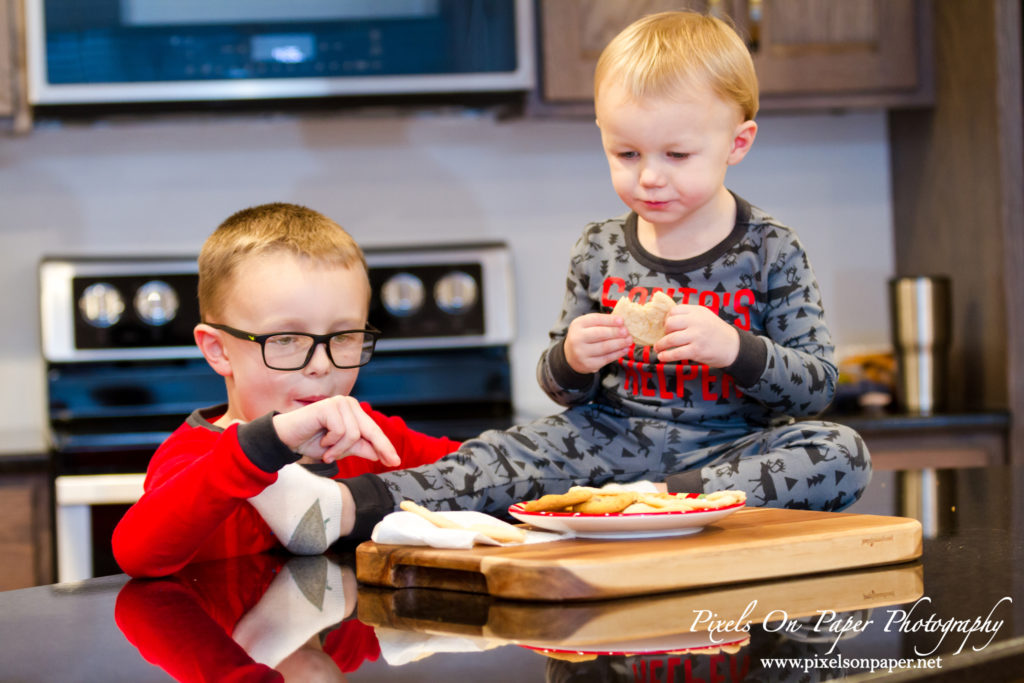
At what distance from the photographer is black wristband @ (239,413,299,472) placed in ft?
2.74

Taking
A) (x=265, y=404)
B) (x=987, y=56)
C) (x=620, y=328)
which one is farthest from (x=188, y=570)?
(x=987, y=56)

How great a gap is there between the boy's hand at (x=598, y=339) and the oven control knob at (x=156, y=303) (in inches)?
57.4

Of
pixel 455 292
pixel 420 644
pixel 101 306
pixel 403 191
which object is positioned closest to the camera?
pixel 420 644

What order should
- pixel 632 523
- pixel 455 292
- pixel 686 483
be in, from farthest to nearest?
pixel 455 292 → pixel 686 483 → pixel 632 523

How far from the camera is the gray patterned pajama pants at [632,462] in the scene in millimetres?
991

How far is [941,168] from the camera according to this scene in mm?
2582

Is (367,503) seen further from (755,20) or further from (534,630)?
(755,20)

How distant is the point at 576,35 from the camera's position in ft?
7.82

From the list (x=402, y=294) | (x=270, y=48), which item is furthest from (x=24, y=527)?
(x=270, y=48)

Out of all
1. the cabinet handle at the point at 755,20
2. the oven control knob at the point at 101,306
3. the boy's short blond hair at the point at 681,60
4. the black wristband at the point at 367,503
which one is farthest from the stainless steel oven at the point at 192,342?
the black wristband at the point at 367,503

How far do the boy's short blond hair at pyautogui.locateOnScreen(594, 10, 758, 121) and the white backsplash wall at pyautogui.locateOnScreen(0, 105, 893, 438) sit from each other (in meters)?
1.30

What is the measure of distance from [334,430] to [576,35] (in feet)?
5.70

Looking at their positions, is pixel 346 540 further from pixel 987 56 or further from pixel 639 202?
pixel 987 56

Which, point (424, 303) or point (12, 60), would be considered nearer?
point (12, 60)
